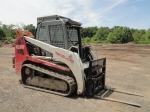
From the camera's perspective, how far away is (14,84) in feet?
22.4

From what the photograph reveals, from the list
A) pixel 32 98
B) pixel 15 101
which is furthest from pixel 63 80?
pixel 15 101

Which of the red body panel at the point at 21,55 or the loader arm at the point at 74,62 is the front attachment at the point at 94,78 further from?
the red body panel at the point at 21,55

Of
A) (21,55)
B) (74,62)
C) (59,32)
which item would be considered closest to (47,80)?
(74,62)

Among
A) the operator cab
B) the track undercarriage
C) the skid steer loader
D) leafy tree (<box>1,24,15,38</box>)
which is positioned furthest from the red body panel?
leafy tree (<box>1,24,15,38</box>)

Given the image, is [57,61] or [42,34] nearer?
[57,61]

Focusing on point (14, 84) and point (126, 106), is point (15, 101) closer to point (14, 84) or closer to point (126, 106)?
point (14, 84)

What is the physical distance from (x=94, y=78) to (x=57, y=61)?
4.29ft

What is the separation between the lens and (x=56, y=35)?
593 cm

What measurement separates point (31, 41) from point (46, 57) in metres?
0.83

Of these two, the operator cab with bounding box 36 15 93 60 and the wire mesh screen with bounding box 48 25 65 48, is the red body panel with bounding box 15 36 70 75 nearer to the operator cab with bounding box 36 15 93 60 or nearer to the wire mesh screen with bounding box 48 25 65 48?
the operator cab with bounding box 36 15 93 60

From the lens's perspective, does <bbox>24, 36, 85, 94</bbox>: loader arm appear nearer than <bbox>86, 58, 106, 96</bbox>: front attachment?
Yes

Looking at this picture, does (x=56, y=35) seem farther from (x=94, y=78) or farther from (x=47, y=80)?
(x=94, y=78)

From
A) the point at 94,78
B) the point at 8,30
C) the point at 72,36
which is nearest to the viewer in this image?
the point at 94,78

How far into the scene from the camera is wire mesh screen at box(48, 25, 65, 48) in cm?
582
